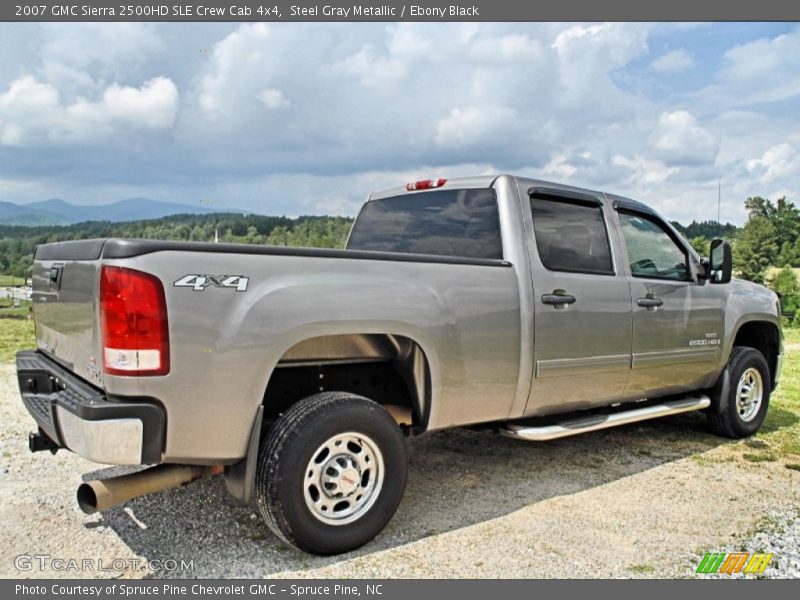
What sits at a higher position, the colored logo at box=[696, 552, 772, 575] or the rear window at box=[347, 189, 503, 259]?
the rear window at box=[347, 189, 503, 259]

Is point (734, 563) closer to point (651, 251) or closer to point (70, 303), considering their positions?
point (651, 251)

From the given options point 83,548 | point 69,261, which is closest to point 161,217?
point 69,261

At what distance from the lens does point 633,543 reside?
11.7 feet

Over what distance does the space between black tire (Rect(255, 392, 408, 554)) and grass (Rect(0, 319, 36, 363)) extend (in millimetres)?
7012

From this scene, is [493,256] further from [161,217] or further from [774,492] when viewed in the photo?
[161,217]

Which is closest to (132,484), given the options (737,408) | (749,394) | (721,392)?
(721,392)

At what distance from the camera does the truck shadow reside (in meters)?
3.35

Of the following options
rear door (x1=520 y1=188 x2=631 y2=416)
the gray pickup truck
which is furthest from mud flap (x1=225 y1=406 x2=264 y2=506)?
rear door (x1=520 y1=188 x2=631 y2=416)

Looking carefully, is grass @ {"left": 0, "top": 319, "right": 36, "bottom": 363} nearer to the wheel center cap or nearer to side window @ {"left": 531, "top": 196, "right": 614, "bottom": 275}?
the wheel center cap

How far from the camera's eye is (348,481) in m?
3.30

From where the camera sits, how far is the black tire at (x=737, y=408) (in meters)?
5.68

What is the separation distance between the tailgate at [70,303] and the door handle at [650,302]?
3568mm

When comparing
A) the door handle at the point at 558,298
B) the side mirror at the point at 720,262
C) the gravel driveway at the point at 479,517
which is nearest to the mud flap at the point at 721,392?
the gravel driveway at the point at 479,517

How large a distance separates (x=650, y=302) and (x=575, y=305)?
0.87 m
